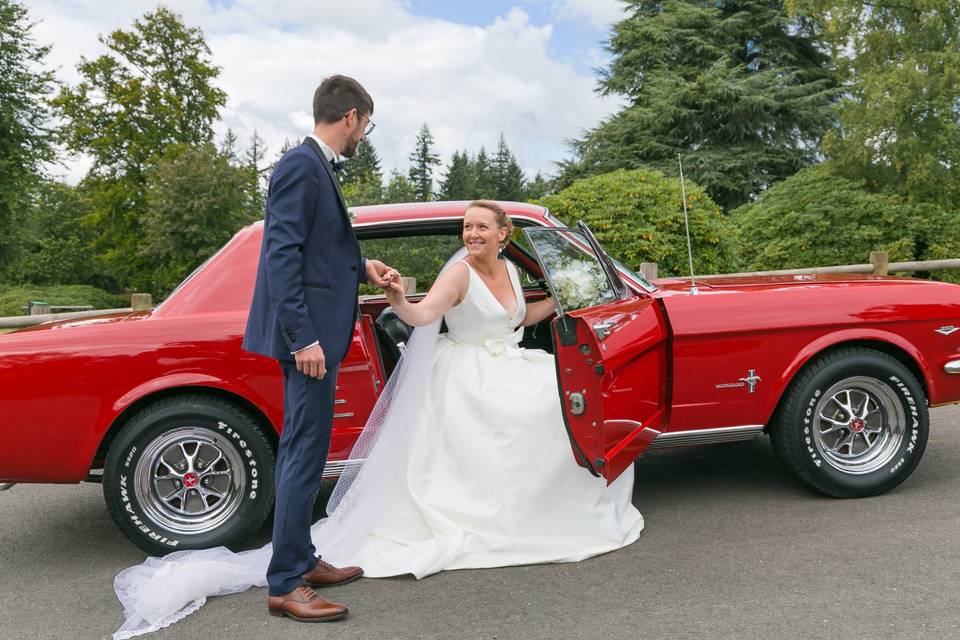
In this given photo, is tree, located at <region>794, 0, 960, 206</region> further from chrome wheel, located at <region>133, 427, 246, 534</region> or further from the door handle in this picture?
chrome wheel, located at <region>133, 427, 246, 534</region>

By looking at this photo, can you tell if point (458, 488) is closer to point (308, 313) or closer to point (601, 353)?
point (601, 353)

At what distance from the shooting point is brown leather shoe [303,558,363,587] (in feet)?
10.8

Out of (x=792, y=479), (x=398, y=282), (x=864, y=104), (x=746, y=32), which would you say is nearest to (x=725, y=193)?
(x=746, y=32)

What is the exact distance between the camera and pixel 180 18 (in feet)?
110

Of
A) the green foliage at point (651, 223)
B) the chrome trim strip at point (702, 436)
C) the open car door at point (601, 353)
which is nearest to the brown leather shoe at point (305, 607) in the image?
the open car door at point (601, 353)

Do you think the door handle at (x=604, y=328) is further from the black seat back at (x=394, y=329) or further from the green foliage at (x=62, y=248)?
the green foliage at (x=62, y=248)

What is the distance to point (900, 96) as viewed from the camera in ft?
52.6

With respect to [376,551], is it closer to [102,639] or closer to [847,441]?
[102,639]

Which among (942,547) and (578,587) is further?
(942,547)

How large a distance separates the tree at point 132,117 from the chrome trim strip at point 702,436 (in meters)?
30.8

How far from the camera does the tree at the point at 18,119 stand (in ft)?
79.8

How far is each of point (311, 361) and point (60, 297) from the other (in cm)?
3320

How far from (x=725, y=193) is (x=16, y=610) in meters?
24.4

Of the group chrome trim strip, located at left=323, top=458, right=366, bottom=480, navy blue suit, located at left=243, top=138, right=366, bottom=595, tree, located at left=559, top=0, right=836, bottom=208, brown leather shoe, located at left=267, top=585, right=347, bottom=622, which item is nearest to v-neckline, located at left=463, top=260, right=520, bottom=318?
navy blue suit, located at left=243, top=138, right=366, bottom=595
